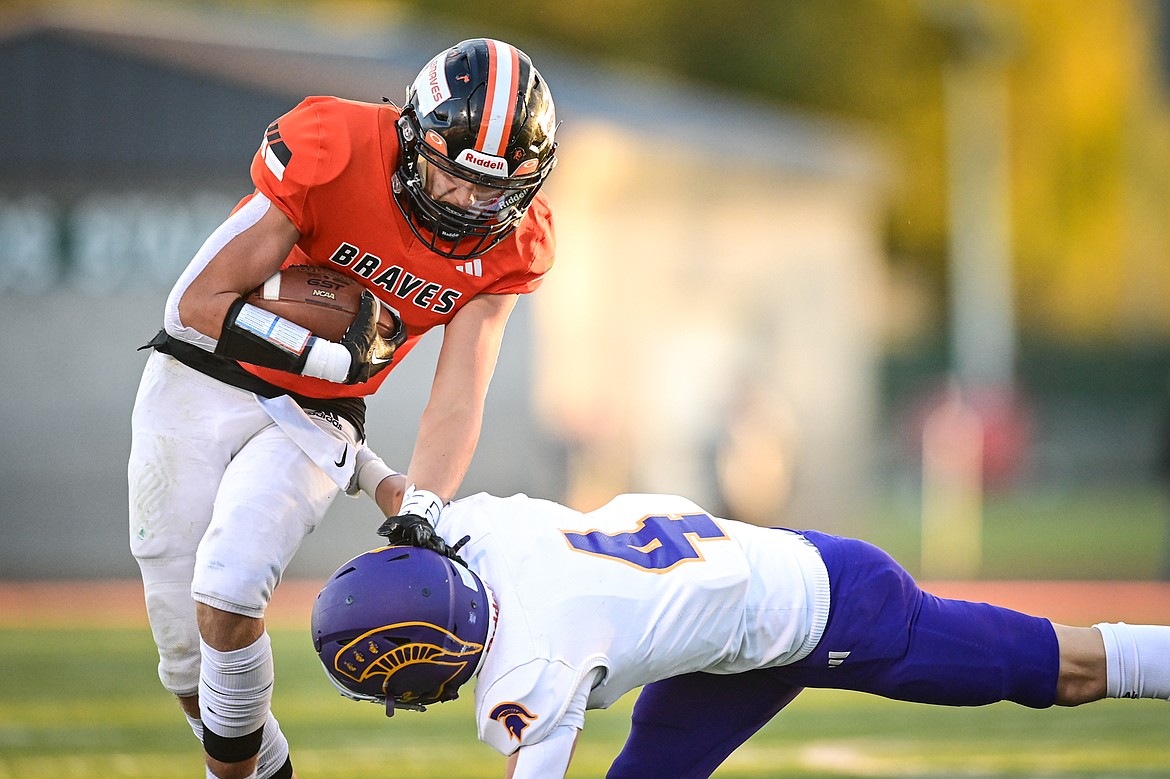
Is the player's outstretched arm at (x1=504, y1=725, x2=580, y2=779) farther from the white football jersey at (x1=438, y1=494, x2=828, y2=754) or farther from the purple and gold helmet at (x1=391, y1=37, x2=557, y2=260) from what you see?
the purple and gold helmet at (x1=391, y1=37, x2=557, y2=260)

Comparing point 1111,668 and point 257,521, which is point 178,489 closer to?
point 257,521

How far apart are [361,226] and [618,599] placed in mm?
1476

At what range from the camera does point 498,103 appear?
169 inches

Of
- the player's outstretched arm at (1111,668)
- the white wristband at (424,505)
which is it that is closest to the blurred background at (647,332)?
the player's outstretched arm at (1111,668)

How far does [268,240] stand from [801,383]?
15465mm

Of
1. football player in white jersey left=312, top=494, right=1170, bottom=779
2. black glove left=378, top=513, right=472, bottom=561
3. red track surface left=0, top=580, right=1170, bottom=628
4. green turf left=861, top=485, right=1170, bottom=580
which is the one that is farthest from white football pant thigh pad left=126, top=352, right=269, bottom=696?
green turf left=861, top=485, right=1170, bottom=580

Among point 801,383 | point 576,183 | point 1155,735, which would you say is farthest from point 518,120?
point 801,383

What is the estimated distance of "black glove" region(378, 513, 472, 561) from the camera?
368cm

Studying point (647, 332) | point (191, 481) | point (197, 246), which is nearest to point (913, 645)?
point (191, 481)

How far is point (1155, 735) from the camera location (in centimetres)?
635

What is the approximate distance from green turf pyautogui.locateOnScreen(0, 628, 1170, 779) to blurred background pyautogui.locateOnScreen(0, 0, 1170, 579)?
21.0ft

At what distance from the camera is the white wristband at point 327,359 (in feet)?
13.7

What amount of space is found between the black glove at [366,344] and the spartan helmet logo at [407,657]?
96 centimetres

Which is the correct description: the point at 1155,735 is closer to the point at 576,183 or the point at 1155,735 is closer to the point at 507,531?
the point at 507,531
